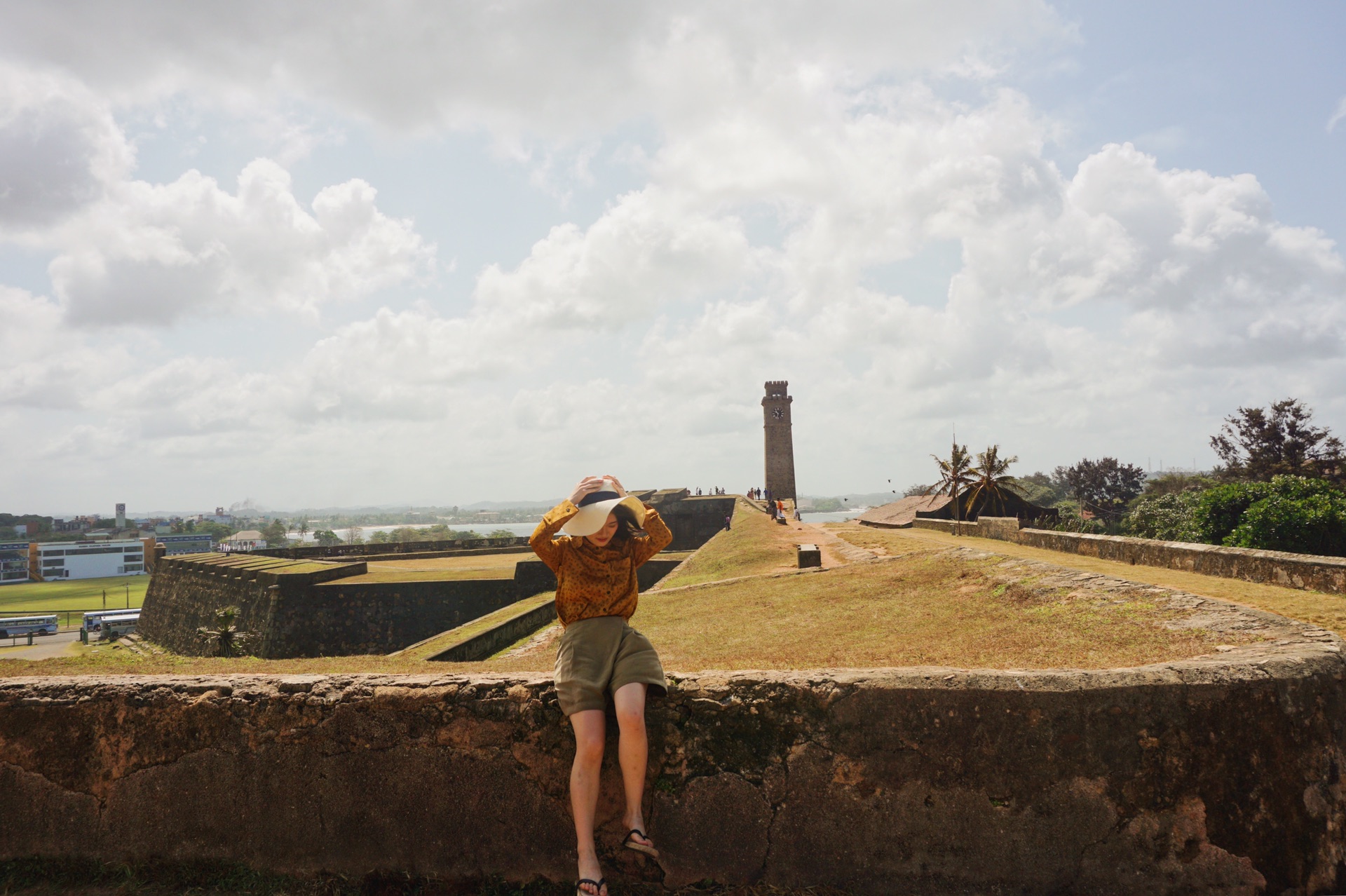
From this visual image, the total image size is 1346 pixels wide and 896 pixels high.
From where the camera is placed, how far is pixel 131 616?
129 ft

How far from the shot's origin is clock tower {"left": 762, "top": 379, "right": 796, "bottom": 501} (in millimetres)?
53344

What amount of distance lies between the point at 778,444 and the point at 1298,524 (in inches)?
1635

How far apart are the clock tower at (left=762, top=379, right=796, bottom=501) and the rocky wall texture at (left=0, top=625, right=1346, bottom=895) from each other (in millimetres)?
50576

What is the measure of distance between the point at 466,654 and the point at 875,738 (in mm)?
7868

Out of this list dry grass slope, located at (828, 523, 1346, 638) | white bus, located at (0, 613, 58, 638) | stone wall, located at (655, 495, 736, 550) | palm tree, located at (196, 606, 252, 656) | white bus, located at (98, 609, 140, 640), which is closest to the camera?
dry grass slope, located at (828, 523, 1346, 638)

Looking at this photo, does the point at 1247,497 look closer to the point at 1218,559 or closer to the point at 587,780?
the point at 1218,559

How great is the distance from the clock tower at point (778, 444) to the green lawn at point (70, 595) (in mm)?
45719

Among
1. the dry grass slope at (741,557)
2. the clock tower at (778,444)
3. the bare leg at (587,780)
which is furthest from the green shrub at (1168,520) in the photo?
the clock tower at (778,444)

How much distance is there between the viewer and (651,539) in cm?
301

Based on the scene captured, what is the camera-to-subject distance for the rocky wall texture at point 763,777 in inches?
91.6

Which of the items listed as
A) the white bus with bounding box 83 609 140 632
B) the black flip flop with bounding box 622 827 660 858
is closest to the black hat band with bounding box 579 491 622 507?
the black flip flop with bounding box 622 827 660 858

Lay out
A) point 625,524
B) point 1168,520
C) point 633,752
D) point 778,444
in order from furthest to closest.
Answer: point 778,444 < point 1168,520 < point 625,524 < point 633,752

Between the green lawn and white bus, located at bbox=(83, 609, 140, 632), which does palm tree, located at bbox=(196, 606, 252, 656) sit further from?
the green lawn

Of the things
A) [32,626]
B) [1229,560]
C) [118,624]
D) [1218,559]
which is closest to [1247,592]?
[1229,560]
